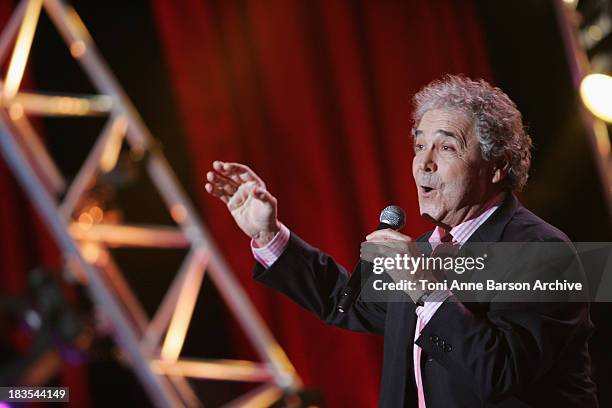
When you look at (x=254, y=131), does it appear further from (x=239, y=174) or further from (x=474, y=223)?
(x=474, y=223)

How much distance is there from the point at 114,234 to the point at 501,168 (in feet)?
5.08

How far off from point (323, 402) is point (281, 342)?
717 millimetres

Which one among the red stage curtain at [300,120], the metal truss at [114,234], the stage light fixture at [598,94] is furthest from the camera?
the red stage curtain at [300,120]

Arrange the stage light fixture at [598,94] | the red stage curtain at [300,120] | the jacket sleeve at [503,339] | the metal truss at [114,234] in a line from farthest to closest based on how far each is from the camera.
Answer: the red stage curtain at [300,120]
the stage light fixture at [598,94]
the metal truss at [114,234]
the jacket sleeve at [503,339]

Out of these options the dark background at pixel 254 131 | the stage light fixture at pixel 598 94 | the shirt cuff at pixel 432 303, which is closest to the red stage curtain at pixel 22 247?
the dark background at pixel 254 131

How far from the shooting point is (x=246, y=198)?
4.44 ft

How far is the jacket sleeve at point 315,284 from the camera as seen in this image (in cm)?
135

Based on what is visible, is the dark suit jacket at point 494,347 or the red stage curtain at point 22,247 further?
the red stage curtain at point 22,247

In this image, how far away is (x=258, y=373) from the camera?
2596 mm

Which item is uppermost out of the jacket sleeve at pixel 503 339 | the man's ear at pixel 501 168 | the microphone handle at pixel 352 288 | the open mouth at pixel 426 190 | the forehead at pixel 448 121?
the forehead at pixel 448 121

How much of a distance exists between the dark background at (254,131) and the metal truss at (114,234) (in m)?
0.34

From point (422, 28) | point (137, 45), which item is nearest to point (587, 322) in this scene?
point (422, 28)

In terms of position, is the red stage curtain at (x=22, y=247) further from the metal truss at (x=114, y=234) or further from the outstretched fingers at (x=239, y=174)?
the outstretched fingers at (x=239, y=174)

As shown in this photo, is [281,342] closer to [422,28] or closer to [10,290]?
[10,290]
